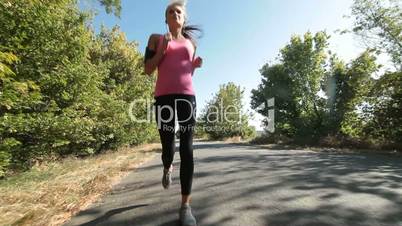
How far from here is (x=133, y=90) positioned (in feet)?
61.9

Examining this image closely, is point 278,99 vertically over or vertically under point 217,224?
over

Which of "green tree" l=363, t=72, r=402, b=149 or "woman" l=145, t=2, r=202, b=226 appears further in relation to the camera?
"green tree" l=363, t=72, r=402, b=149

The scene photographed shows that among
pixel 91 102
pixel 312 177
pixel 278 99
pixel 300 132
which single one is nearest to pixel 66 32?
pixel 91 102

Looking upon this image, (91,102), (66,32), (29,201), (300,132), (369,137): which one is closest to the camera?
(29,201)

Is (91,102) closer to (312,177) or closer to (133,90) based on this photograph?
(312,177)

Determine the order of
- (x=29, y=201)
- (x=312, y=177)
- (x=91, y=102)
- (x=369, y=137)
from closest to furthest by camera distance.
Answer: (x=29, y=201), (x=312, y=177), (x=91, y=102), (x=369, y=137)

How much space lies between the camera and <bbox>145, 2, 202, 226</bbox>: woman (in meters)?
2.91

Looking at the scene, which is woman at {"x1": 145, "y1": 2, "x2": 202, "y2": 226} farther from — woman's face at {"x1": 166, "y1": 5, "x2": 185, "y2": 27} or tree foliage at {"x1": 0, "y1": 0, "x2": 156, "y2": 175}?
tree foliage at {"x1": 0, "y1": 0, "x2": 156, "y2": 175}

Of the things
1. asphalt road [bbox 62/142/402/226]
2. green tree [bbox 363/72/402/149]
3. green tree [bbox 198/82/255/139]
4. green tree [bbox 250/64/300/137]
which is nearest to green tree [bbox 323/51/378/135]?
green tree [bbox 363/72/402/149]

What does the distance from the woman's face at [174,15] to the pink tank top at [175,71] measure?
0.65ft

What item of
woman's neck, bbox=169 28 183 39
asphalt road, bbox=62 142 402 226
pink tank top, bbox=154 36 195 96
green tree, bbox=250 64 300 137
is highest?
green tree, bbox=250 64 300 137

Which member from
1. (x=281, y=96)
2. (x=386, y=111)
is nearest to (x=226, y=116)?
(x=281, y=96)

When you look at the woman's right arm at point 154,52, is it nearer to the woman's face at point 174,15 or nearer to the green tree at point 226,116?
the woman's face at point 174,15

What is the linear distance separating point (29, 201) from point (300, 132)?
23.4m
